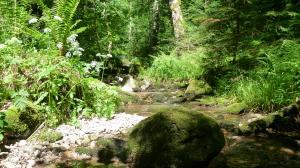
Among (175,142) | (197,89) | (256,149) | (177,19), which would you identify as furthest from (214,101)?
(177,19)

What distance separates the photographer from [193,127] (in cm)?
508

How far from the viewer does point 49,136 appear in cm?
616

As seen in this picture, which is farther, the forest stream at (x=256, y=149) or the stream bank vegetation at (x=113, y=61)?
the stream bank vegetation at (x=113, y=61)

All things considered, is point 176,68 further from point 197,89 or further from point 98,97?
point 98,97

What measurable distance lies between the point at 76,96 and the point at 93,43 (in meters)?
6.71

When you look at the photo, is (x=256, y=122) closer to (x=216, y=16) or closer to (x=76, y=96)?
(x=76, y=96)

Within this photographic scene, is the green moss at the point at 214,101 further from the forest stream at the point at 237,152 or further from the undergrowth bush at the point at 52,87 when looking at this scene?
the undergrowth bush at the point at 52,87

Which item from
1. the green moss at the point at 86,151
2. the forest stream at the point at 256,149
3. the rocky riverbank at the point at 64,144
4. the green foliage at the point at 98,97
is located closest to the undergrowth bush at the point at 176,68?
the forest stream at the point at 256,149

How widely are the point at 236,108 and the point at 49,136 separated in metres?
4.18

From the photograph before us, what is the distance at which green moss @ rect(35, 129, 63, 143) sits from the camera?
6087mm

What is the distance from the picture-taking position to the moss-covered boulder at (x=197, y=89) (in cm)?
1085

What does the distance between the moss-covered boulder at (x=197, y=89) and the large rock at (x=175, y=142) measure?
5528 mm

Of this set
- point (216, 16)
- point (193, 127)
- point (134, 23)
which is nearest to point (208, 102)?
point (216, 16)

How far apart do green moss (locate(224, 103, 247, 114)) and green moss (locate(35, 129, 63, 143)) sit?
3.88 m
